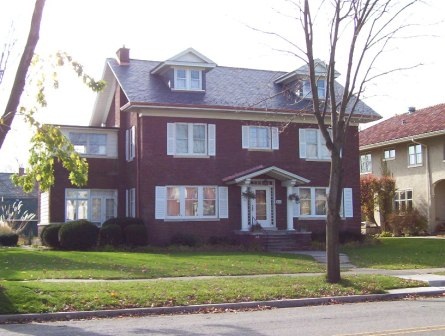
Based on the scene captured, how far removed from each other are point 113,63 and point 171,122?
5682 millimetres

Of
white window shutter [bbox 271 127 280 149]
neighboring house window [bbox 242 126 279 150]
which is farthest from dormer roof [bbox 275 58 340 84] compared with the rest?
Result: neighboring house window [bbox 242 126 279 150]

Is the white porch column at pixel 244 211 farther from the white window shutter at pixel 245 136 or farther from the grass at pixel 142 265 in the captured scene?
the grass at pixel 142 265

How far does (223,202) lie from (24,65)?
56.8ft

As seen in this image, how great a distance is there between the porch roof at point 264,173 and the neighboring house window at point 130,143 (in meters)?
→ 4.49

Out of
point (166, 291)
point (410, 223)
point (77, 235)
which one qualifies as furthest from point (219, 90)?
point (166, 291)

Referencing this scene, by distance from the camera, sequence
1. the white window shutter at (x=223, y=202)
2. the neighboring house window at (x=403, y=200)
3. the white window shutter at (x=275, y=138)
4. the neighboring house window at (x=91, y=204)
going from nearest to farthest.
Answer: the white window shutter at (x=223, y=202) < the white window shutter at (x=275, y=138) < the neighboring house window at (x=91, y=204) < the neighboring house window at (x=403, y=200)

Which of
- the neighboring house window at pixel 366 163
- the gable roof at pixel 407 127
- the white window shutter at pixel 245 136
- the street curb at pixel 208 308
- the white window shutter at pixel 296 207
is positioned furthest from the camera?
the neighboring house window at pixel 366 163

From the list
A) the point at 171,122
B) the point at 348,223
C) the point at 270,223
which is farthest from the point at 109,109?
the point at 348,223

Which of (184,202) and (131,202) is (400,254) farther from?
(131,202)

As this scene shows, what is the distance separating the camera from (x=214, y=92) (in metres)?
31.0

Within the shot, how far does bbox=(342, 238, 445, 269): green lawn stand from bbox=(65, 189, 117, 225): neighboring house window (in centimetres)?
1152

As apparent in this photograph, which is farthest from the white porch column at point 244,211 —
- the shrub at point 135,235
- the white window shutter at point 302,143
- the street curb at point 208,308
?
the street curb at point 208,308

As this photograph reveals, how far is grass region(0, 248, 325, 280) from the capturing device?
17734 mm

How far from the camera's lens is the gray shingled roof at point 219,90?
29.0 m
